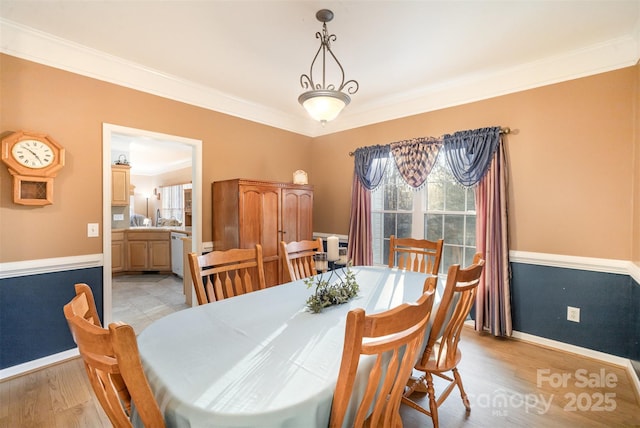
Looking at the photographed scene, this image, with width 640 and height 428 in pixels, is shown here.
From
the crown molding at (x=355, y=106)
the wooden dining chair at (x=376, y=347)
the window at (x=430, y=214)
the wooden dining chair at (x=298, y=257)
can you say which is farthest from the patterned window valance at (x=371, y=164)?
the wooden dining chair at (x=376, y=347)

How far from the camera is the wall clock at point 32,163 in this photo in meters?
2.22

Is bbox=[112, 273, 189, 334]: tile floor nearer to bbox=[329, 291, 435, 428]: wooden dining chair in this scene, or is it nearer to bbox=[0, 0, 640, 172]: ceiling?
bbox=[0, 0, 640, 172]: ceiling

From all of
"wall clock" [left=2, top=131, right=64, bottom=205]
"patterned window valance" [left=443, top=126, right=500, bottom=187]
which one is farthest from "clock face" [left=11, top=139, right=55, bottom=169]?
"patterned window valance" [left=443, top=126, right=500, bottom=187]

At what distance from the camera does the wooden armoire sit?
10.6ft

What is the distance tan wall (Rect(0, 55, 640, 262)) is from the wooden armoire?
33.6 inches

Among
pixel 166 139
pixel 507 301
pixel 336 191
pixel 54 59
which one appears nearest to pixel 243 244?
pixel 166 139

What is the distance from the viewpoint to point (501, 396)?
2.06 meters

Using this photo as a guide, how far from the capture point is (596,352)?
2.52 metres

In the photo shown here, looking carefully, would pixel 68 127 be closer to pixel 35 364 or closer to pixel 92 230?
pixel 92 230

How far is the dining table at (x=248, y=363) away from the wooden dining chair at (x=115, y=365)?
0.32 ft

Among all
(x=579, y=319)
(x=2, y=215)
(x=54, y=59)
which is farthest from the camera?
(x=579, y=319)

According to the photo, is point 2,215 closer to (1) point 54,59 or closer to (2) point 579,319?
(1) point 54,59

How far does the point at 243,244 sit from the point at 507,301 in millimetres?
2763

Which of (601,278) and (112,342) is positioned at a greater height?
(112,342)
